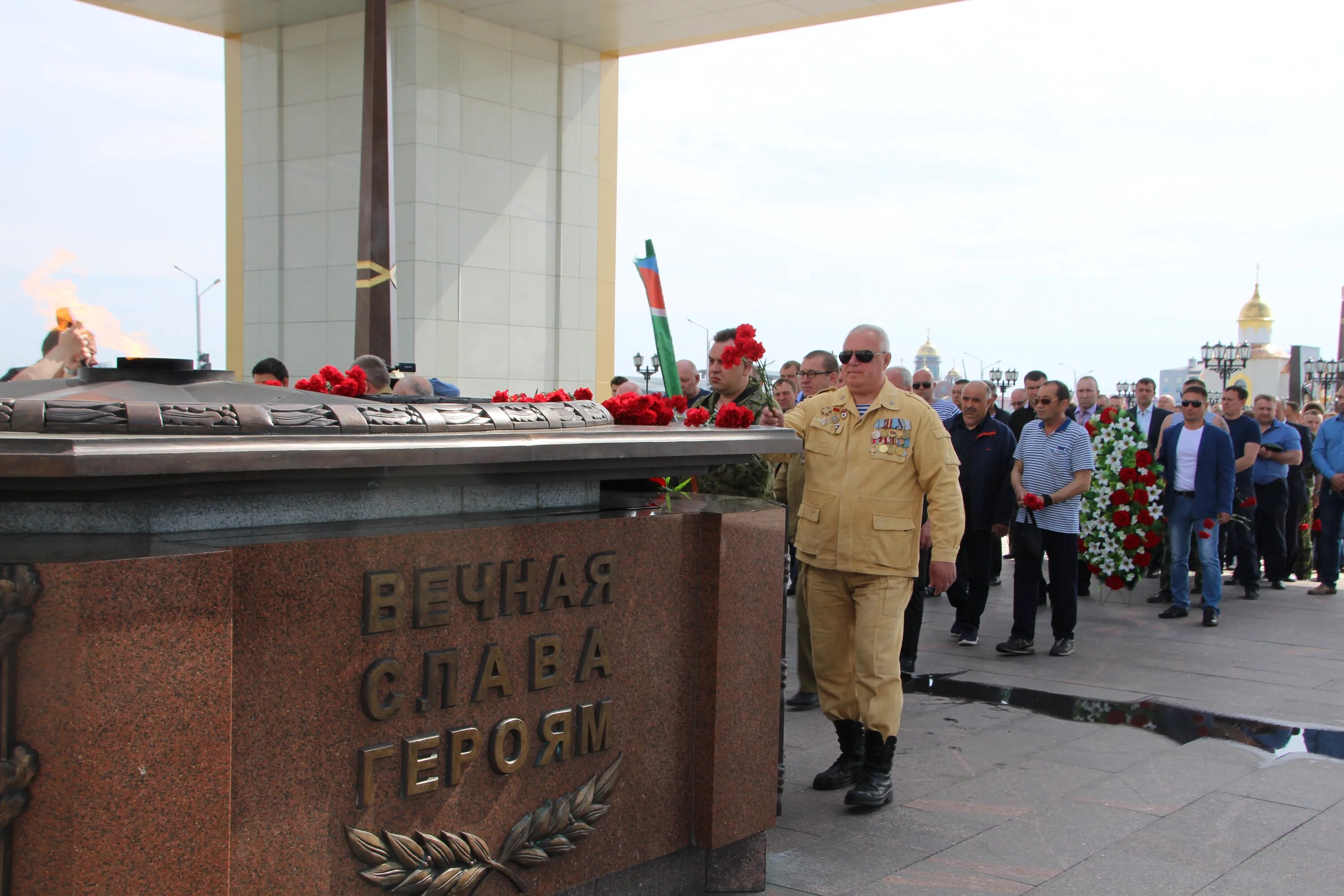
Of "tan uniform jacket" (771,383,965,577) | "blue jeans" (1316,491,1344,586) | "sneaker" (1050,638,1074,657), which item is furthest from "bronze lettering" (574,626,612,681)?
"blue jeans" (1316,491,1344,586)

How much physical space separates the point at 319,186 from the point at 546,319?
3.53 meters

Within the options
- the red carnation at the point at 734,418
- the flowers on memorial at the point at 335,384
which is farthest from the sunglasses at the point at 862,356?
the flowers on memorial at the point at 335,384

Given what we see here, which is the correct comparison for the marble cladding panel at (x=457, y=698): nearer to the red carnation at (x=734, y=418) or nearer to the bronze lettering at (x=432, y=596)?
the bronze lettering at (x=432, y=596)

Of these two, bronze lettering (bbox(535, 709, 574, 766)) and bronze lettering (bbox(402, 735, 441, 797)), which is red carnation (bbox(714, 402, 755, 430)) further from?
bronze lettering (bbox(402, 735, 441, 797))

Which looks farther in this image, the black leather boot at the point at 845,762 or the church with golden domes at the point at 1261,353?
the church with golden domes at the point at 1261,353

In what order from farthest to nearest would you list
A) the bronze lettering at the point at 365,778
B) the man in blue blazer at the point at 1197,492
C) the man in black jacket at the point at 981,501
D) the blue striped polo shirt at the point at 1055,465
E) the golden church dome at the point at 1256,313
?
the golden church dome at the point at 1256,313
the man in blue blazer at the point at 1197,492
the man in black jacket at the point at 981,501
the blue striped polo shirt at the point at 1055,465
the bronze lettering at the point at 365,778

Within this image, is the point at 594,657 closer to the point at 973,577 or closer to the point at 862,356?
the point at 862,356

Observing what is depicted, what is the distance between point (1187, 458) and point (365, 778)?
9402 millimetres

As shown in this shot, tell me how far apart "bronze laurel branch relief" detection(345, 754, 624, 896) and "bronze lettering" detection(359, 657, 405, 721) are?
30 cm

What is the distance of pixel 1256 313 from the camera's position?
88.6 m

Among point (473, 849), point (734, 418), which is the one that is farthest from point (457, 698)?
point (734, 418)

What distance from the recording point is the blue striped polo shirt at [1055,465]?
29.5ft

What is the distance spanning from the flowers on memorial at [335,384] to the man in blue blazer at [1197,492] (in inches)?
315

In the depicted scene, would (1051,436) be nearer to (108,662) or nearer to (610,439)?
(610,439)
